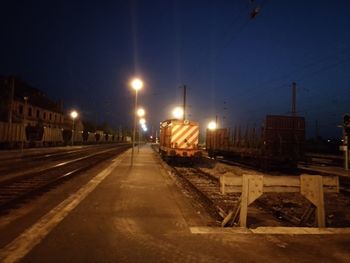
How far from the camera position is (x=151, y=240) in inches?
243

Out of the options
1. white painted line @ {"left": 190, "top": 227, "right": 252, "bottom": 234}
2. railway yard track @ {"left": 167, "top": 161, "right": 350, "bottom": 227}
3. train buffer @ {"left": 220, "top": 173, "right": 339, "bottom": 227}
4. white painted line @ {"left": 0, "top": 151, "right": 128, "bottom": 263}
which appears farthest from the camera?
railway yard track @ {"left": 167, "top": 161, "right": 350, "bottom": 227}

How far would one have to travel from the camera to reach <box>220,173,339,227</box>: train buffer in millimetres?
7387

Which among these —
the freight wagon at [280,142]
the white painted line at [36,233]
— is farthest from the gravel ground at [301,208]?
the freight wagon at [280,142]

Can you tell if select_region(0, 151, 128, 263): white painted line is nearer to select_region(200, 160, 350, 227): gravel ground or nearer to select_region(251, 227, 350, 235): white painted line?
select_region(251, 227, 350, 235): white painted line

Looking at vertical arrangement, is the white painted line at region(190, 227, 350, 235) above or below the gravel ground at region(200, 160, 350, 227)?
above

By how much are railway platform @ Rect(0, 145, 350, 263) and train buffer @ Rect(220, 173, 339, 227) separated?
633 mm

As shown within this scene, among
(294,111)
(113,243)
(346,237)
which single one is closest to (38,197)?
(113,243)

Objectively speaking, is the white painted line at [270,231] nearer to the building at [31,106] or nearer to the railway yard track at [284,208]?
the railway yard track at [284,208]

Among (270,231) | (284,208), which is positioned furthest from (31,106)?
(270,231)

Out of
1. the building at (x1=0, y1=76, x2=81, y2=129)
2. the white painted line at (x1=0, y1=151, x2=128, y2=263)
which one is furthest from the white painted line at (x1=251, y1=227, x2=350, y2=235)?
the building at (x1=0, y1=76, x2=81, y2=129)

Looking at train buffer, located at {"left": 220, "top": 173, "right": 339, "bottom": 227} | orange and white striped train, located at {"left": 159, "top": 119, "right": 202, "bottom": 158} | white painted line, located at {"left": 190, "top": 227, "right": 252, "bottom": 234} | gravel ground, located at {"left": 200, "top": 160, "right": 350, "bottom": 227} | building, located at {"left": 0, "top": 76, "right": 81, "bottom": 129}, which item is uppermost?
building, located at {"left": 0, "top": 76, "right": 81, "bottom": 129}

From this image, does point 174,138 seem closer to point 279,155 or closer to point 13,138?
point 279,155

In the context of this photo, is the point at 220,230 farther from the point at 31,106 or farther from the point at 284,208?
the point at 31,106

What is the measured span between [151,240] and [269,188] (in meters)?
2.75
